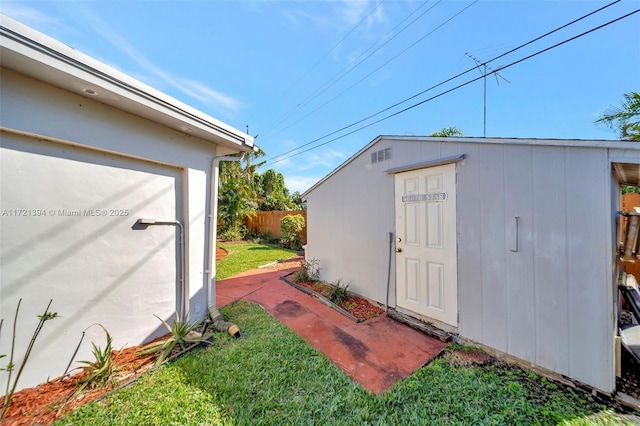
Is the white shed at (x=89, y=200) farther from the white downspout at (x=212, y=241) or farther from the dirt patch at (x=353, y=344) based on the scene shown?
the dirt patch at (x=353, y=344)

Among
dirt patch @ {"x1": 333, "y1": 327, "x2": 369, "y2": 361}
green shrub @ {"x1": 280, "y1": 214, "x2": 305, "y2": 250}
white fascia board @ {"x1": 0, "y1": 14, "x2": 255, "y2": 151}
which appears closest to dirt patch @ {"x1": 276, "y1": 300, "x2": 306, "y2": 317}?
dirt patch @ {"x1": 333, "y1": 327, "x2": 369, "y2": 361}

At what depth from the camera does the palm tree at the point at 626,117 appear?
4930 mm

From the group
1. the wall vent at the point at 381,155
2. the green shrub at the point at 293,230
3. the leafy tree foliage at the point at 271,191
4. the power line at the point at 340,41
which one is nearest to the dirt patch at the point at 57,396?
the wall vent at the point at 381,155

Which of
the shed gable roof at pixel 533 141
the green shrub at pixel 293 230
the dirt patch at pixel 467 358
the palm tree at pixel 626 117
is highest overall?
the palm tree at pixel 626 117

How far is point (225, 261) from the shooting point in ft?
28.4

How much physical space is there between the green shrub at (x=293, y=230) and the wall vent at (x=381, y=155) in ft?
24.5

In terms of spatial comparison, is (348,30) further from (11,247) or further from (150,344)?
(150,344)

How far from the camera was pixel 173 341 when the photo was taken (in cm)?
303

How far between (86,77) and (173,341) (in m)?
3.10

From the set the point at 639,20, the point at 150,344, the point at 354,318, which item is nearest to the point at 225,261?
the point at 150,344

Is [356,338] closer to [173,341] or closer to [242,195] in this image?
[173,341]

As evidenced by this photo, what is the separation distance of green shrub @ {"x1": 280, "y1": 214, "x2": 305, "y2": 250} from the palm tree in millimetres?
10136

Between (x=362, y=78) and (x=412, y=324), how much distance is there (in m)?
6.74

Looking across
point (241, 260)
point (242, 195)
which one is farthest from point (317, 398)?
point (242, 195)
